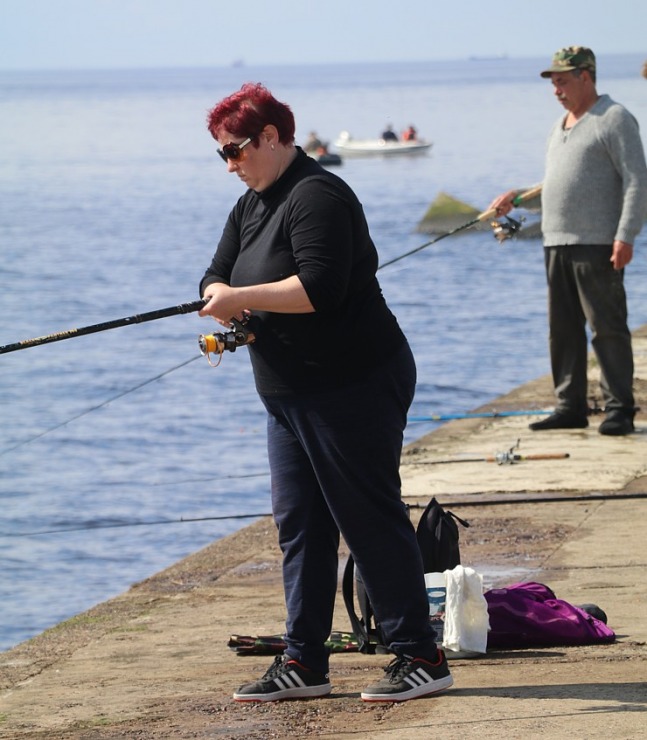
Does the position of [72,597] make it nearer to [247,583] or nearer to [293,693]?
[247,583]

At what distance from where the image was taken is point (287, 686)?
4215 millimetres

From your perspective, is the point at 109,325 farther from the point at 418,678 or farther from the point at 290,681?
the point at 418,678

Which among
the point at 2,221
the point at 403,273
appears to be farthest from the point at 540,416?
the point at 2,221

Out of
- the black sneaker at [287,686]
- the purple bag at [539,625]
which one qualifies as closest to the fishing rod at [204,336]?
the black sneaker at [287,686]

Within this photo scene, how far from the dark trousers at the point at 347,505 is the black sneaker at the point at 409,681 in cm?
3

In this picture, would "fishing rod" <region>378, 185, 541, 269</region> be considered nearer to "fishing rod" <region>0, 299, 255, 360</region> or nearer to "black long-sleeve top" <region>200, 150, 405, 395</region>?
"fishing rod" <region>0, 299, 255, 360</region>

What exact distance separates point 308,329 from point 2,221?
3237cm

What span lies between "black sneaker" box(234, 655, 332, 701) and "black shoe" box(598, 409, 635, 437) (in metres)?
4.01

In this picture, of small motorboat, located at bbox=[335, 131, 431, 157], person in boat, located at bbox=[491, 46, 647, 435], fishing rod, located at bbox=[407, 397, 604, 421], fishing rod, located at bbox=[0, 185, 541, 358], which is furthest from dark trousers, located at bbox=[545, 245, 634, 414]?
small motorboat, located at bbox=[335, 131, 431, 157]

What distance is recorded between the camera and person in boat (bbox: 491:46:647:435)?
7.45m

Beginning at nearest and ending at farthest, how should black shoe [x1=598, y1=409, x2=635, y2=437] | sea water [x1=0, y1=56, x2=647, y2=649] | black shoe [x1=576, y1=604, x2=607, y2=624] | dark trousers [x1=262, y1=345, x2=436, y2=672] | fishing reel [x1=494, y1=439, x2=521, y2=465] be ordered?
dark trousers [x1=262, y1=345, x2=436, y2=672] < black shoe [x1=576, y1=604, x2=607, y2=624] < fishing reel [x1=494, y1=439, x2=521, y2=465] < black shoe [x1=598, y1=409, x2=635, y2=437] < sea water [x1=0, y1=56, x2=647, y2=649]

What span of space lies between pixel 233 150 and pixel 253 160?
6 cm

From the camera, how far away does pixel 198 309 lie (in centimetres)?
419

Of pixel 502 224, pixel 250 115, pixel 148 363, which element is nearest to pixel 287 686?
pixel 250 115
